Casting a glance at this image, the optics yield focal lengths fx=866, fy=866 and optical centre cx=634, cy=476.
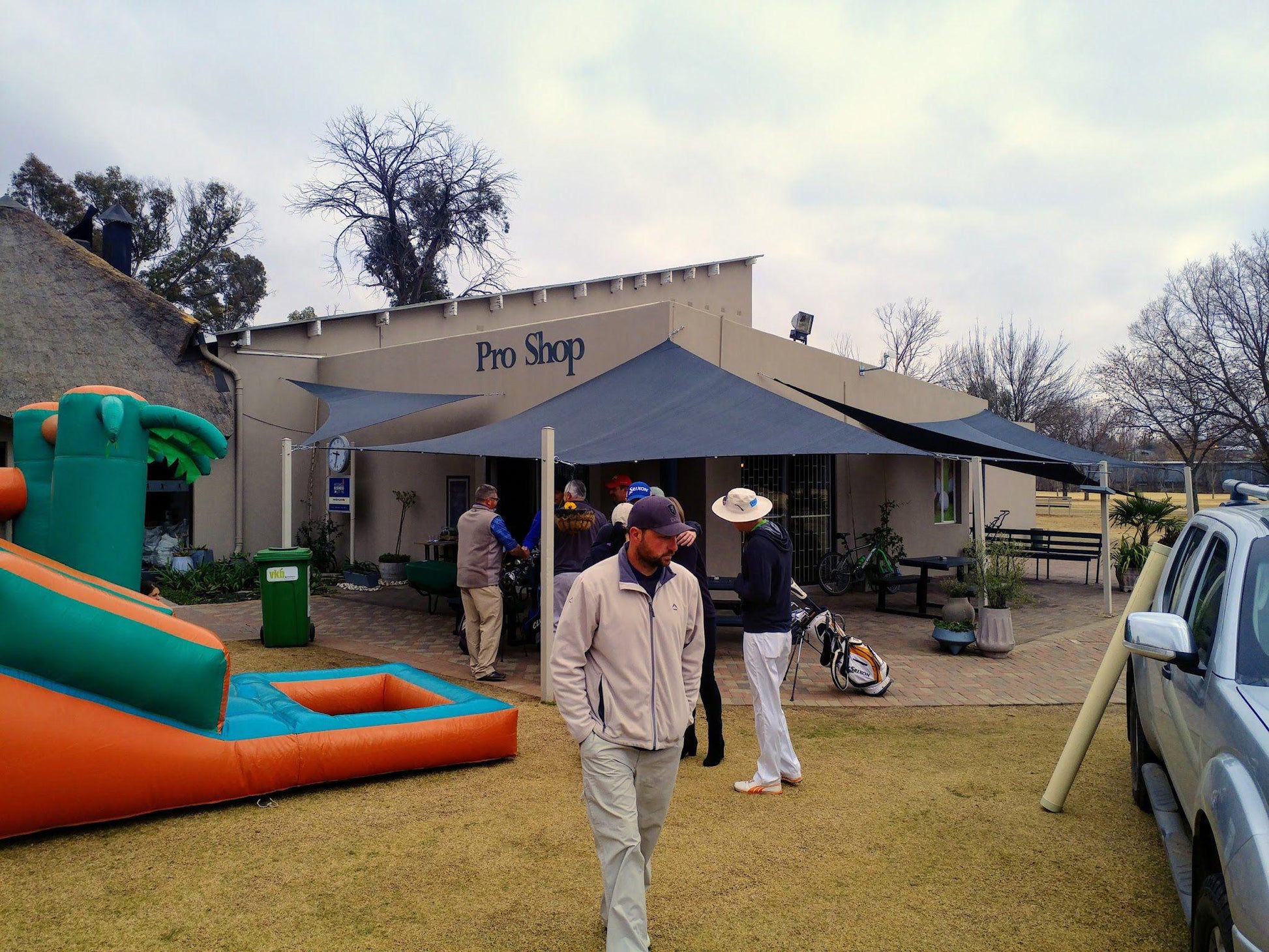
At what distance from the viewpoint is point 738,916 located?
3062mm

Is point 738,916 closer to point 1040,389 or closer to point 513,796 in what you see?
point 513,796

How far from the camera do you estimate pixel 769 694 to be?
427 centimetres

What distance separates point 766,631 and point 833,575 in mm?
7424

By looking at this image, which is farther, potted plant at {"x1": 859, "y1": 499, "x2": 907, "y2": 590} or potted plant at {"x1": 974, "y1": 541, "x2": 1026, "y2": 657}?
potted plant at {"x1": 859, "y1": 499, "x2": 907, "y2": 590}

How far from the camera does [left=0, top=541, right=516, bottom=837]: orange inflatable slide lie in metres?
3.48

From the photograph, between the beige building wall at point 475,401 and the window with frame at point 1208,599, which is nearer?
the window with frame at point 1208,599

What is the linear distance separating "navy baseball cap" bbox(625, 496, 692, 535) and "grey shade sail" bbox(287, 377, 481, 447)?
8.32 metres

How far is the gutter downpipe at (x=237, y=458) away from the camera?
42.5 feet

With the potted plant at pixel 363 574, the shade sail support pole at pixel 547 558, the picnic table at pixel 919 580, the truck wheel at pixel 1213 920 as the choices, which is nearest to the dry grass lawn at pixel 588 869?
the truck wheel at pixel 1213 920

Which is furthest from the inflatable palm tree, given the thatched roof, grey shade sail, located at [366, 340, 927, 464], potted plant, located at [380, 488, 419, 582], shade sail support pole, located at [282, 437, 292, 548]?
the thatched roof

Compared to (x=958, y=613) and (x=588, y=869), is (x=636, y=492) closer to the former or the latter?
(x=588, y=869)

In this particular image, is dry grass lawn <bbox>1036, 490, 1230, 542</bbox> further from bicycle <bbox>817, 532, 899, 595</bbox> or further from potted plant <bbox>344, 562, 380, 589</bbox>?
potted plant <bbox>344, 562, 380, 589</bbox>

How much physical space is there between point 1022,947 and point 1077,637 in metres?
6.59

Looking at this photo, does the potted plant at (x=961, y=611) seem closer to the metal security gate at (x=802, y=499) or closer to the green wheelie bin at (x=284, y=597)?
the metal security gate at (x=802, y=499)
